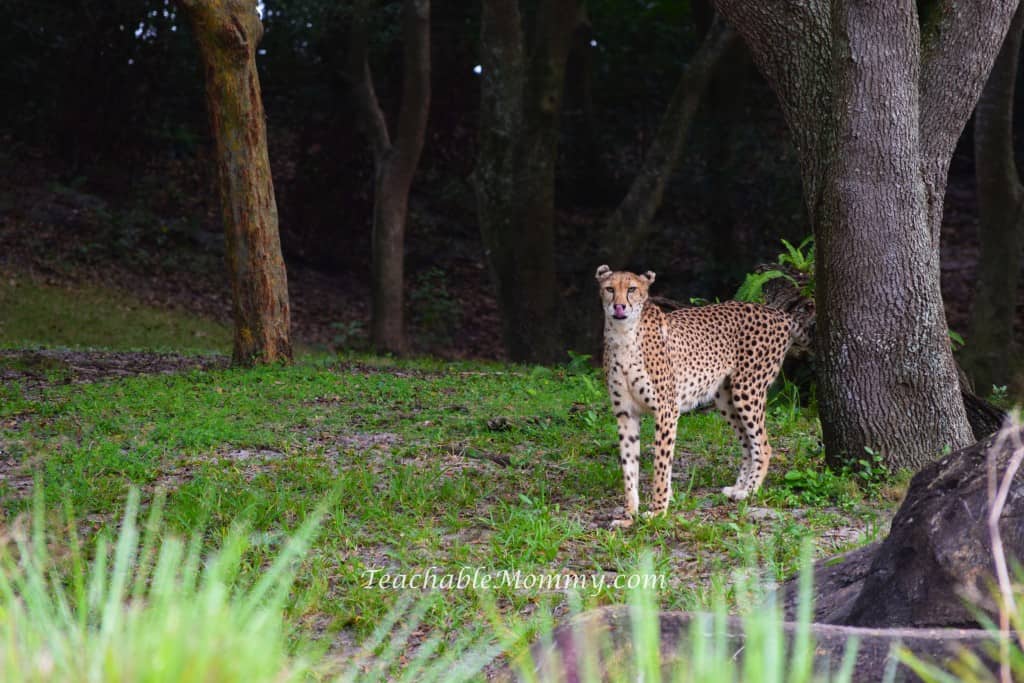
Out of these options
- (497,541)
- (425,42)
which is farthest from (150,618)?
(425,42)

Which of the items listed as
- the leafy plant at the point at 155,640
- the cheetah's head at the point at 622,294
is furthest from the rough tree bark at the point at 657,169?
the leafy plant at the point at 155,640

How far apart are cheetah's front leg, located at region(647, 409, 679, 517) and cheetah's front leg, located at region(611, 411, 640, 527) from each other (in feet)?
0.32

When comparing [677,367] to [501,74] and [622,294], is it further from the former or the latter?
[501,74]

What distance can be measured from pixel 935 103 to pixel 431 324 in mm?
10901

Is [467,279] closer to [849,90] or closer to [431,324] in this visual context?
[431,324]

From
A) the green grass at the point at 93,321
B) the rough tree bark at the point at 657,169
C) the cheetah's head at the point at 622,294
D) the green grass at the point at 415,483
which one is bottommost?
the green grass at the point at 415,483

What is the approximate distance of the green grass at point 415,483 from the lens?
530cm

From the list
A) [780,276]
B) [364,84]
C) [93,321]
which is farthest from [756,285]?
[93,321]

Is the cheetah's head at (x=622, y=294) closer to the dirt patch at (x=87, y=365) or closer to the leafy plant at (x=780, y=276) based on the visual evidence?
the leafy plant at (x=780, y=276)

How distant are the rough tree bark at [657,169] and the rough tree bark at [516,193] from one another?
0.95m

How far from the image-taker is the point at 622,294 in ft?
19.9

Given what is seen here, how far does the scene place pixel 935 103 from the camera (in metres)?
6.91

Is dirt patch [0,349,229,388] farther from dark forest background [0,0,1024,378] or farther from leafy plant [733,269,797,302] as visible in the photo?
leafy plant [733,269,797,302]

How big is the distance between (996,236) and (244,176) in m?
8.26
